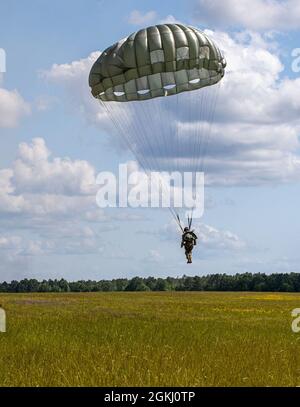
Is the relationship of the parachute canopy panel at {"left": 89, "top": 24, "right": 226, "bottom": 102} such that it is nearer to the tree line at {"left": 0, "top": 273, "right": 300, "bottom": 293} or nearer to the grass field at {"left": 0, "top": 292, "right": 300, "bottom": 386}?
the grass field at {"left": 0, "top": 292, "right": 300, "bottom": 386}

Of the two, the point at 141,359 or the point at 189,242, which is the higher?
the point at 189,242

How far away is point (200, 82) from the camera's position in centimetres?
2039

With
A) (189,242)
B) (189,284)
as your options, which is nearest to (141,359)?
(189,242)

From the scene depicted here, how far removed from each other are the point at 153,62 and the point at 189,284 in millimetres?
120174

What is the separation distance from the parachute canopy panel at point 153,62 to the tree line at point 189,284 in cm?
9125

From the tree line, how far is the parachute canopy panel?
299ft

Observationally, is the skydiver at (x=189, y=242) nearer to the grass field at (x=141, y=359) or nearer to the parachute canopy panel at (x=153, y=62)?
the grass field at (x=141, y=359)

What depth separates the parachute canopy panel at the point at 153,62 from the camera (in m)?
17.4

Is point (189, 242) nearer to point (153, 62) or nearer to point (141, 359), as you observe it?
point (153, 62)

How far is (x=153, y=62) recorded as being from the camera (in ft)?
57.0

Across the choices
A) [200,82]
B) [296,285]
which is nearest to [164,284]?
[296,285]

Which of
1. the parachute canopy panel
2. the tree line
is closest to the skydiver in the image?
the parachute canopy panel
